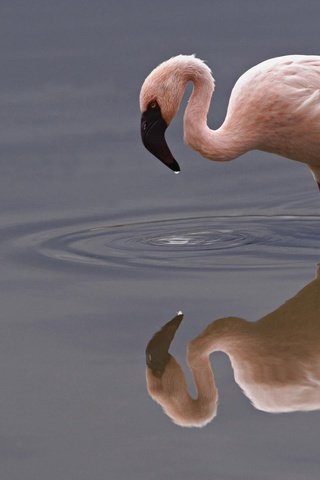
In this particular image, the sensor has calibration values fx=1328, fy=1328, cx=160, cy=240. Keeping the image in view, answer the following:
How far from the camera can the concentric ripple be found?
6965mm

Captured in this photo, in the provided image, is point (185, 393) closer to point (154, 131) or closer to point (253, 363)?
point (253, 363)

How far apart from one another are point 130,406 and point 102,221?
300cm

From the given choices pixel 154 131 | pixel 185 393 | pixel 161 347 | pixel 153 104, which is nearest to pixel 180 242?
pixel 154 131

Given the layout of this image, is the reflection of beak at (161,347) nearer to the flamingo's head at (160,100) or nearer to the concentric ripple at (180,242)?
the concentric ripple at (180,242)

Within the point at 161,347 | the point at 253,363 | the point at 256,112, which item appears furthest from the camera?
the point at 256,112

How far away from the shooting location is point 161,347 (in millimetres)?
5727

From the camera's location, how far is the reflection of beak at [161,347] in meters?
5.51

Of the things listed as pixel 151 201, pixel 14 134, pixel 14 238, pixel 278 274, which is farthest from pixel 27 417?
pixel 14 134

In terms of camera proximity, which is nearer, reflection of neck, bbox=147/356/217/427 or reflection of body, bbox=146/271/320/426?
reflection of neck, bbox=147/356/217/427

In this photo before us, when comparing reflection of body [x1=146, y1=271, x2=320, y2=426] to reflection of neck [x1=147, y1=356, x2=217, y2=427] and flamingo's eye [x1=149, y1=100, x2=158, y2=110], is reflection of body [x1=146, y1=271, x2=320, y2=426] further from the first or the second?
flamingo's eye [x1=149, y1=100, x2=158, y2=110]

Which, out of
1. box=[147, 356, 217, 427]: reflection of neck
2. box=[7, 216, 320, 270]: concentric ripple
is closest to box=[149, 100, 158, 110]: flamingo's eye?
box=[7, 216, 320, 270]: concentric ripple

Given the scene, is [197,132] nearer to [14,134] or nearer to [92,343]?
[92,343]

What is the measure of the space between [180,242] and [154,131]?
0.66m

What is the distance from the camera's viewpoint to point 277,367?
5398mm
